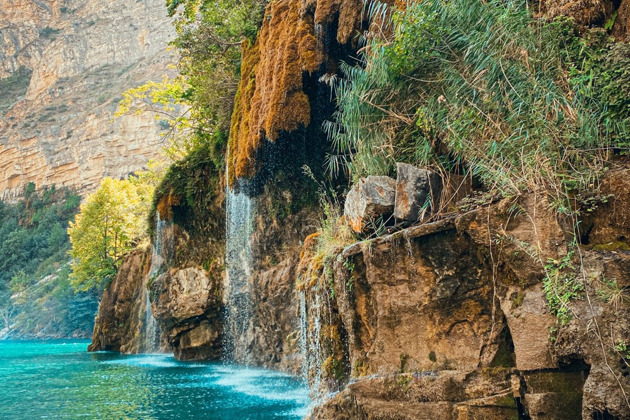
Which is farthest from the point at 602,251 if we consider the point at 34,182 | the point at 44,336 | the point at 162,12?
the point at 162,12

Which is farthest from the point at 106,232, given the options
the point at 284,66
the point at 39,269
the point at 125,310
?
the point at 39,269

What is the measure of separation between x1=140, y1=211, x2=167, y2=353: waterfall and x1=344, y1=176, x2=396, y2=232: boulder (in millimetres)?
11782

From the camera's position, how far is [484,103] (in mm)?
5613

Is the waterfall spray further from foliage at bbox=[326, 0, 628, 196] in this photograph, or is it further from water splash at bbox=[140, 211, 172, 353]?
foliage at bbox=[326, 0, 628, 196]

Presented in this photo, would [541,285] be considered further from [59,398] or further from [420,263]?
[59,398]

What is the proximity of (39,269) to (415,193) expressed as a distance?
204 ft

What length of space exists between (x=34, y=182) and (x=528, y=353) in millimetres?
77805

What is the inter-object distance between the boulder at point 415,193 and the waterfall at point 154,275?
41.1 feet

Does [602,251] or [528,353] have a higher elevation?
[602,251]

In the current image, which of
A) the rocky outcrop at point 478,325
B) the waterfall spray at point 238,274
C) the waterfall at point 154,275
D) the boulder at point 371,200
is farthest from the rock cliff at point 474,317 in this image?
the waterfall at point 154,275

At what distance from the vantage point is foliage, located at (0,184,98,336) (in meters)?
43.8

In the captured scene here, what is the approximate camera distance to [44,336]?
43281 millimetres

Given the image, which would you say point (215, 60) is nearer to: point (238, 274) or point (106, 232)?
point (238, 274)

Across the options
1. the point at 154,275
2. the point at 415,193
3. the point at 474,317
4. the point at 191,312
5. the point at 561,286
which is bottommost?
the point at 474,317
